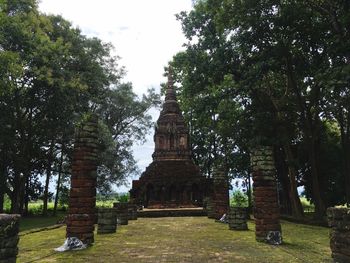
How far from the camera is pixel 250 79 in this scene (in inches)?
676

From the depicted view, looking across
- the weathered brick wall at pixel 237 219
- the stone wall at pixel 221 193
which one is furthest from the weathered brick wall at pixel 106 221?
the stone wall at pixel 221 193

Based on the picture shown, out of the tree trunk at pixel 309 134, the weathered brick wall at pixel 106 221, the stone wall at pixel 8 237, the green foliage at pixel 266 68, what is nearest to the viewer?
the stone wall at pixel 8 237

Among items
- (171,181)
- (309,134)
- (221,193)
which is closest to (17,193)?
(171,181)

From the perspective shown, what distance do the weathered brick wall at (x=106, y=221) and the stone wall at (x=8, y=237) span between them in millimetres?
6442

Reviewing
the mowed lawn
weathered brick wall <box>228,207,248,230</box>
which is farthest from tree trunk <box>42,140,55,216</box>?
the mowed lawn

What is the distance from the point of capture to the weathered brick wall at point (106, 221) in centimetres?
A: 1241

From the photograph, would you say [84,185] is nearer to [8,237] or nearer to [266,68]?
[8,237]

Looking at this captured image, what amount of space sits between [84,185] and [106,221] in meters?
3.27

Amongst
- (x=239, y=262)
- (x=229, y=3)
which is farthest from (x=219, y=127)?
(x=239, y=262)

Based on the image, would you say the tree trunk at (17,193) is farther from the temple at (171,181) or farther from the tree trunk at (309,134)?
the tree trunk at (309,134)

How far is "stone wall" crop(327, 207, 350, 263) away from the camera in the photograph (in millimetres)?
6369

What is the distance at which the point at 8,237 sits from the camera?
593 centimetres

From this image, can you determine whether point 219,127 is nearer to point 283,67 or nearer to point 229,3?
point 283,67

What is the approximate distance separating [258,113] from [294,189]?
4.87 meters
